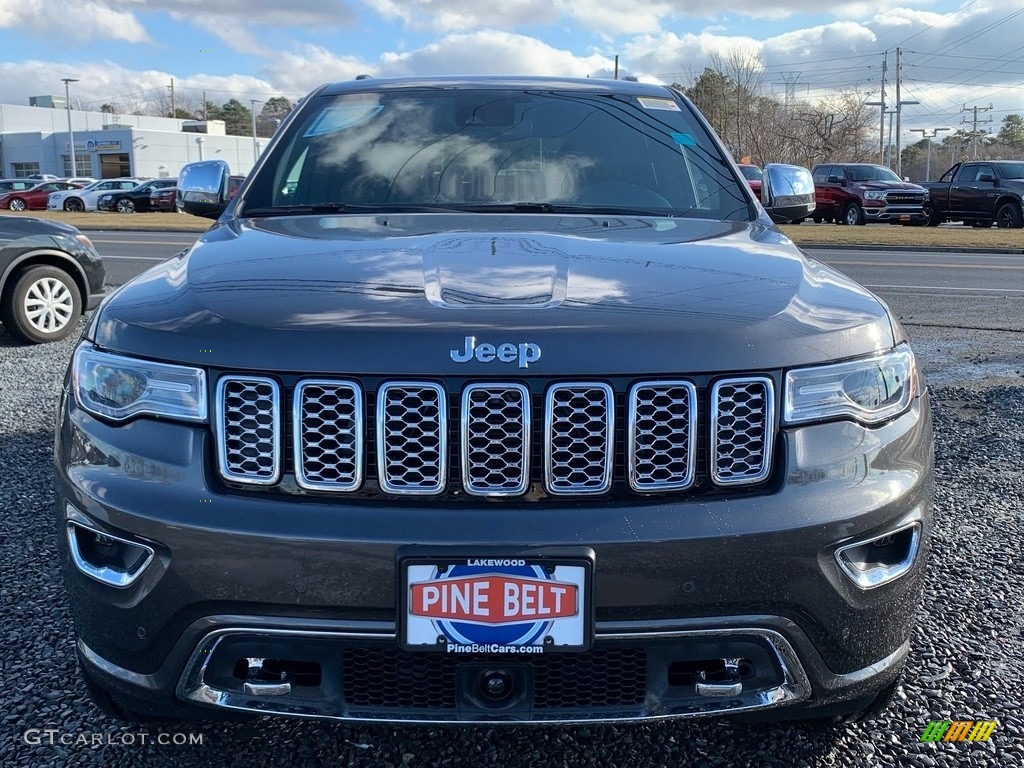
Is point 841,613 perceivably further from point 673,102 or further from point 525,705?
point 673,102

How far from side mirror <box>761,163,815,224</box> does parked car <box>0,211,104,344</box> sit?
6.22 m

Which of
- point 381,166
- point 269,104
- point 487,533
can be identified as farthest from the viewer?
point 269,104

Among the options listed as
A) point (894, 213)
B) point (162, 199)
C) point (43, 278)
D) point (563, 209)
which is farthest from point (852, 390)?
point (162, 199)

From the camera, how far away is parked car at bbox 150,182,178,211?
35.6m

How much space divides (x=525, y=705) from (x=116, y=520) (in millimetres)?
902

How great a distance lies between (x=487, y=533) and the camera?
71.0 inches

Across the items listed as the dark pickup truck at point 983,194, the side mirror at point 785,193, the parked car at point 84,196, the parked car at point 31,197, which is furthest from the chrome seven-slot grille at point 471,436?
the parked car at point 31,197

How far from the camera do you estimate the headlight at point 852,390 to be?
1.95 m

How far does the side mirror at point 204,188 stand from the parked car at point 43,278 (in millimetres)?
4704

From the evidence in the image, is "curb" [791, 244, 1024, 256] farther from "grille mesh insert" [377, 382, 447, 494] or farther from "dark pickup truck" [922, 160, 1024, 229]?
"grille mesh insert" [377, 382, 447, 494]

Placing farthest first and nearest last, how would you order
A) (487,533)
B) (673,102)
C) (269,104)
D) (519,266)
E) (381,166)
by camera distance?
1. (269,104)
2. (673,102)
3. (381,166)
4. (519,266)
5. (487,533)

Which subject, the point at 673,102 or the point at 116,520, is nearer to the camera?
the point at 116,520

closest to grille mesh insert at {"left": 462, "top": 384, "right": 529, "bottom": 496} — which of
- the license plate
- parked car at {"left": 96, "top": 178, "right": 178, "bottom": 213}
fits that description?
the license plate

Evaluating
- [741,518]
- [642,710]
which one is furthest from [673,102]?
[642,710]
